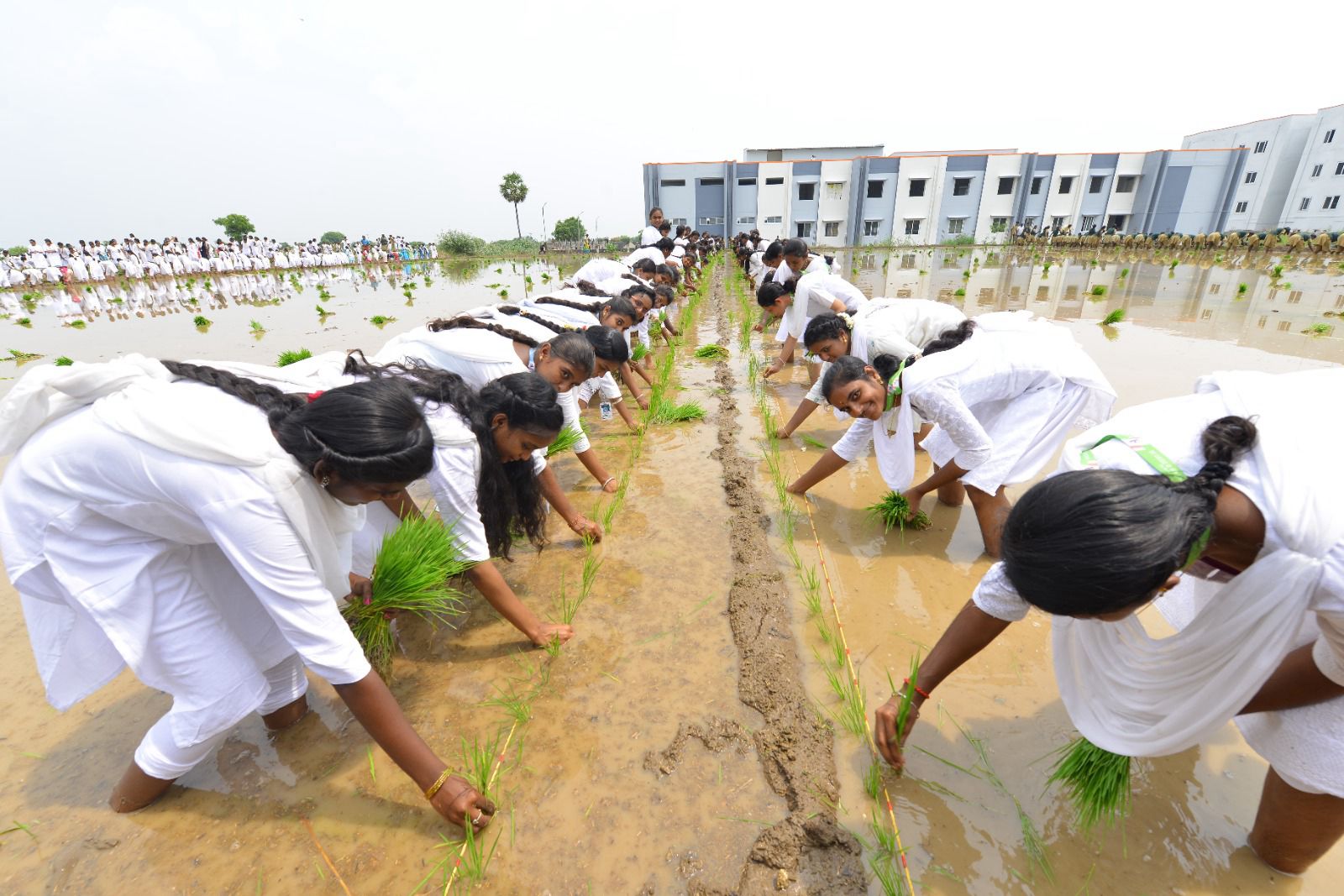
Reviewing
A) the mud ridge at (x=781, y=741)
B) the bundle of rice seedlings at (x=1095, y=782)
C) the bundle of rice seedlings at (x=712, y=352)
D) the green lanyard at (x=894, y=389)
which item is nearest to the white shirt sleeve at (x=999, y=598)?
the bundle of rice seedlings at (x=1095, y=782)

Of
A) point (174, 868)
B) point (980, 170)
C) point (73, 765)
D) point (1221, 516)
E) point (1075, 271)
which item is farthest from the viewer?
point (980, 170)

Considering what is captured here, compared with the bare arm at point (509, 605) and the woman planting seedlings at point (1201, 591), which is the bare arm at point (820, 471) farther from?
the bare arm at point (509, 605)

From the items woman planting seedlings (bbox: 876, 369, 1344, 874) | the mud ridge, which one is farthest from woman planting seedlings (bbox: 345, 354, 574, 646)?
woman planting seedlings (bbox: 876, 369, 1344, 874)

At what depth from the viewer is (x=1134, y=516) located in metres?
0.92

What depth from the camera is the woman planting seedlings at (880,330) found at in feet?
11.1

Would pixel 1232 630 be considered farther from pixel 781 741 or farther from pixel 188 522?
pixel 188 522

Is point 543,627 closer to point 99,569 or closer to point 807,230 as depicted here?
point 99,569

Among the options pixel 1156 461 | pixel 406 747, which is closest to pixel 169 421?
→ pixel 406 747

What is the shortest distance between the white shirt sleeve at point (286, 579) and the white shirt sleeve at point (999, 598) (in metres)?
1.52

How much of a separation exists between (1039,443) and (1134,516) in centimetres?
204

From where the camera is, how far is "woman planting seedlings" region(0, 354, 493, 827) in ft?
4.05

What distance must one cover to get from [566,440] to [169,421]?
2.10 metres

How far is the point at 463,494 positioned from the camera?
182 cm

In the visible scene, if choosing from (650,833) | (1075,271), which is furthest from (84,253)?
(1075,271)
